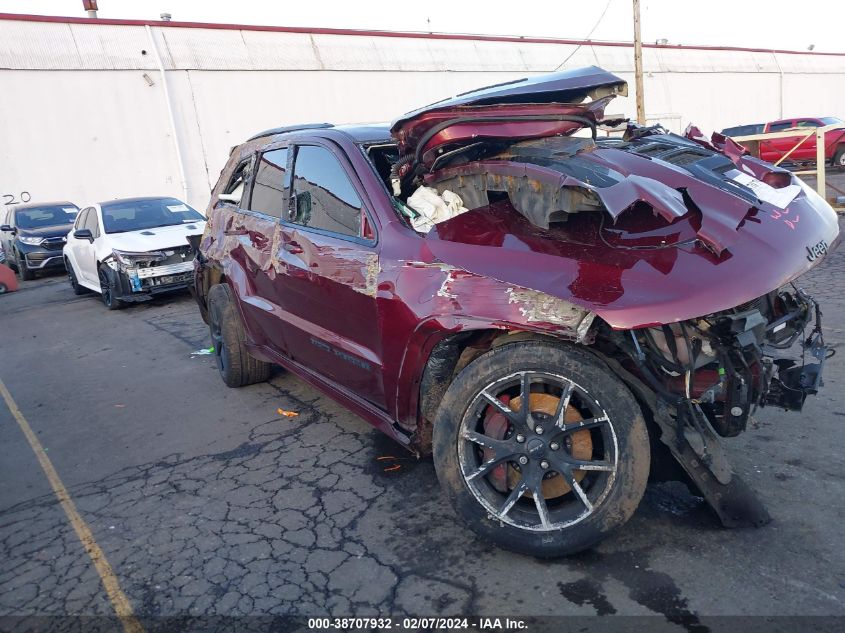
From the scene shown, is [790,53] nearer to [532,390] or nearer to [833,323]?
[833,323]

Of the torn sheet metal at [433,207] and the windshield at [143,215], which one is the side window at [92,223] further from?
the torn sheet metal at [433,207]

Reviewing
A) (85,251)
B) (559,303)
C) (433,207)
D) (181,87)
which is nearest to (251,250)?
(433,207)

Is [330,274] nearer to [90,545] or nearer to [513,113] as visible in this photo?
[513,113]

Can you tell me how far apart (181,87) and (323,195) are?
784 inches

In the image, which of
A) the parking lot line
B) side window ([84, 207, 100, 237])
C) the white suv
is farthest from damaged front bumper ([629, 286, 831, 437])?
side window ([84, 207, 100, 237])

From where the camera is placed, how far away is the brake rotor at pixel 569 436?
2.77m

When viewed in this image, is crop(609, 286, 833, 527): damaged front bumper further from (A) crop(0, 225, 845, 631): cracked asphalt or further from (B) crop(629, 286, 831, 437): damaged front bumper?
(A) crop(0, 225, 845, 631): cracked asphalt

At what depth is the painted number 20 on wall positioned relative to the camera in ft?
62.5

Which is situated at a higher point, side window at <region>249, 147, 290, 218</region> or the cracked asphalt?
side window at <region>249, 147, 290, 218</region>

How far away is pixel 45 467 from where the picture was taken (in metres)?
4.32

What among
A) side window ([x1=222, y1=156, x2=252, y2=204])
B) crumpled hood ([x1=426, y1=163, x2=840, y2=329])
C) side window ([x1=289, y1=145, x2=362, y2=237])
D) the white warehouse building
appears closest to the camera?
crumpled hood ([x1=426, y1=163, x2=840, y2=329])

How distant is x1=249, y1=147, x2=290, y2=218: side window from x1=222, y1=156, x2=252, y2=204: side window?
0.21 meters

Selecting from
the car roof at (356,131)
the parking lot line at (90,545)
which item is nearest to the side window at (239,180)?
the car roof at (356,131)

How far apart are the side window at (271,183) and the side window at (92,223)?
662cm
